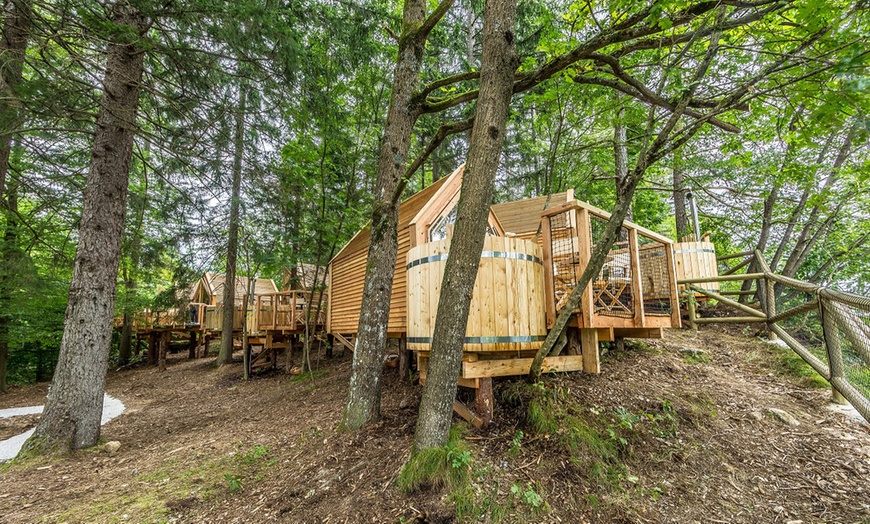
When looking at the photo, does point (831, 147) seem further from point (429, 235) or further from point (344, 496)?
point (344, 496)

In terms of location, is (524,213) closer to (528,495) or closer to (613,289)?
(613,289)

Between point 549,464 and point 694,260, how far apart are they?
734 cm

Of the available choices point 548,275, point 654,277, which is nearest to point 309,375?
point 548,275

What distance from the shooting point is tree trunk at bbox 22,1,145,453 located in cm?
525

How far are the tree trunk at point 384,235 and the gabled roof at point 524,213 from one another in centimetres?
410

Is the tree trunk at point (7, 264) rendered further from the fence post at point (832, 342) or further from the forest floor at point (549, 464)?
the fence post at point (832, 342)

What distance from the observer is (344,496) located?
10.6 feet

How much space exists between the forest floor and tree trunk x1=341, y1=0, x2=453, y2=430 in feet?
1.43

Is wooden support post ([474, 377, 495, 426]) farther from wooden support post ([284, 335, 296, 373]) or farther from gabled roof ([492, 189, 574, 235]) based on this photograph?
wooden support post ([284, 335, 296, 373])

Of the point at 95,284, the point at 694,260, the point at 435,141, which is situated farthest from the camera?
the point at 694,260

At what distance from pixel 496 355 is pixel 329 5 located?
26.8 ft

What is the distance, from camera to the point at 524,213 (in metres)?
8.74

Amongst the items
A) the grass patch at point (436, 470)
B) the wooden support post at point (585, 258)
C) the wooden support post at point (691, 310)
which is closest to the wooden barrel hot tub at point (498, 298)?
the wooden support post at point (585, 258)

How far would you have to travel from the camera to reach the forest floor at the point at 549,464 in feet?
9.95
